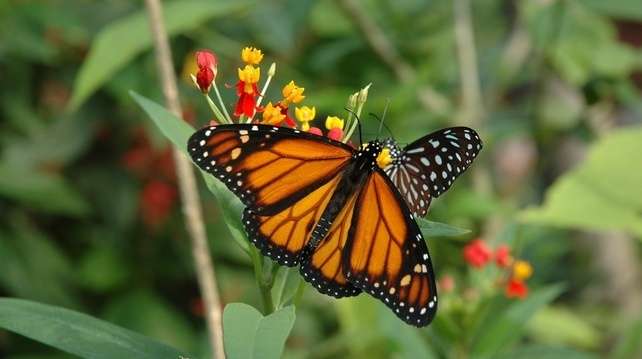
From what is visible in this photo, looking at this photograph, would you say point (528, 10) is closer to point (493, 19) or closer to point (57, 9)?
point (493, 19)

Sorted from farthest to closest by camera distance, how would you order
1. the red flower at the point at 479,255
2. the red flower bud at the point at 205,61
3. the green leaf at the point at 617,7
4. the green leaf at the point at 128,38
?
the green leaf at the point at 617,7, the green leaf at the point at 128,38, the red flower at the point at 479,255, the red flower bud at the point at 205,61

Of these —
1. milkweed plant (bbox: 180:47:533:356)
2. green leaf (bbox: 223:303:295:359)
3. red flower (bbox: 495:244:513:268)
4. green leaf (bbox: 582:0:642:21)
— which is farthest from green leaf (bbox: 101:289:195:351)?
green leaf (bbox: 223:303:295:359)

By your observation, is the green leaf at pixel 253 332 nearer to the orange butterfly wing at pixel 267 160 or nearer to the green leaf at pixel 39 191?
the orange butterfly wing at pixel 267 160

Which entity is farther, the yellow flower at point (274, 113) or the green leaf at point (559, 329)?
the green leaf at point (559, 329)

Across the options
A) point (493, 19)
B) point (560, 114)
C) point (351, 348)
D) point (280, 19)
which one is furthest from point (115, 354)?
point (493, 19)

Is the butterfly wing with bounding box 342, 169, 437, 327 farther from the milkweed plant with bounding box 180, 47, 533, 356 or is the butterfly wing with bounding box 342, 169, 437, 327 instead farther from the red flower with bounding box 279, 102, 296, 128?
the red flower with bounding box 279, 102, 296, 128

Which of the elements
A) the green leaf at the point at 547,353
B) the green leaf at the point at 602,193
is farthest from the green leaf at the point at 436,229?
the green leaf at the point at 602,193
